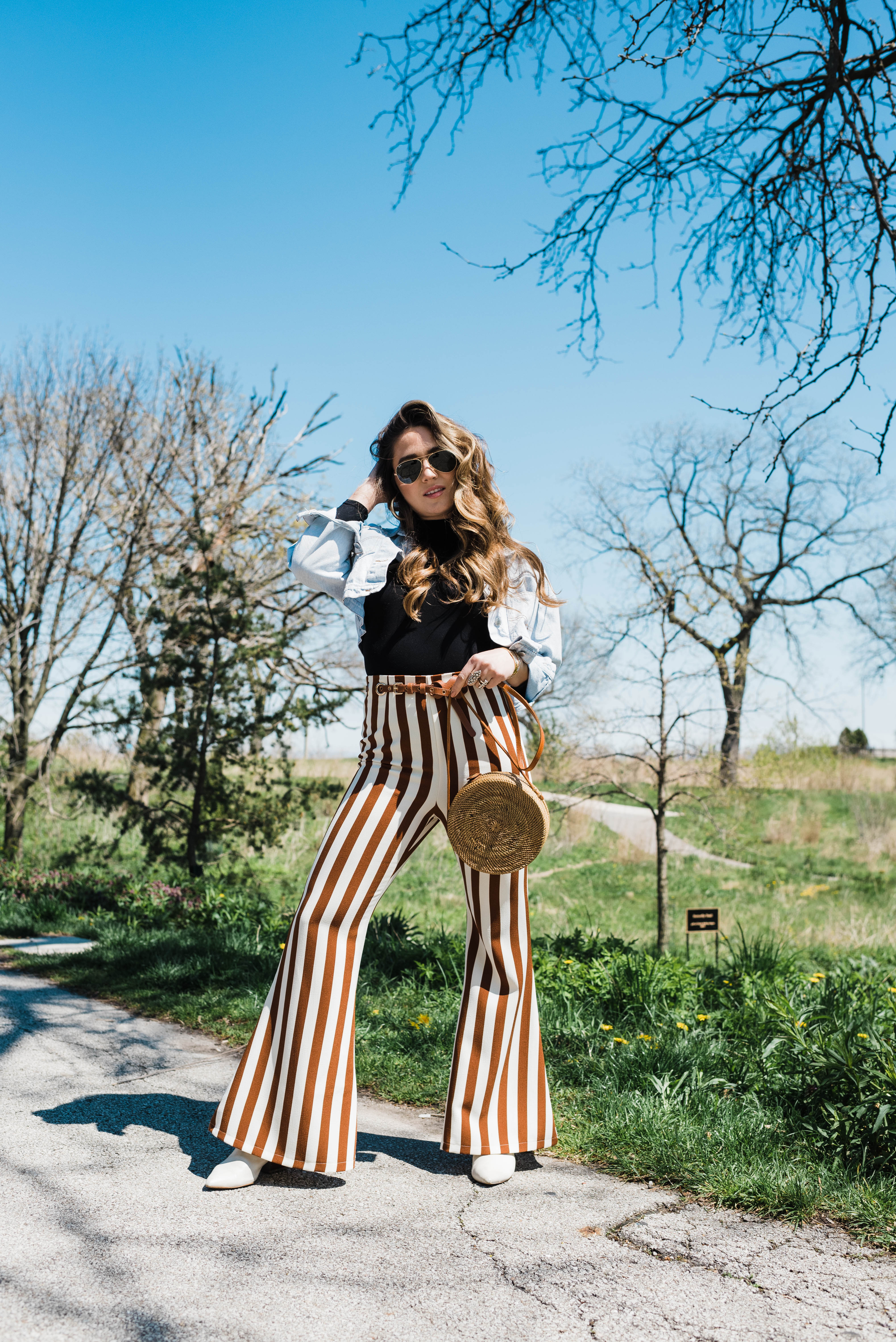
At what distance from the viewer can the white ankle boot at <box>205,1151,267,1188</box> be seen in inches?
91.0

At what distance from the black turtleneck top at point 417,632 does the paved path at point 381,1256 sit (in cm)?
135

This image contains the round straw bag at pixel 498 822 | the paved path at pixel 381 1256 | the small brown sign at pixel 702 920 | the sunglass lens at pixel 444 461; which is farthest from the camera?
the small brown sign at pixel 702 920

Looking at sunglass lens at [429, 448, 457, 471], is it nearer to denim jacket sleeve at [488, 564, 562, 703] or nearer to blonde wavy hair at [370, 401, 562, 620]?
blonde wavy hair at [370, 401, 562, 620]

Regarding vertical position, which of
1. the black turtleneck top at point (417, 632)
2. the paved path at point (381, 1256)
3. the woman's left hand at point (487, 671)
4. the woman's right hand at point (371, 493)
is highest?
the woman's right hand at point (371, 493)

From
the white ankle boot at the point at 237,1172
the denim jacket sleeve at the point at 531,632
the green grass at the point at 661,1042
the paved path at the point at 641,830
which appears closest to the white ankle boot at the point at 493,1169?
the green grass at the point at 661,1042

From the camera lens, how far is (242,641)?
29.2 ft

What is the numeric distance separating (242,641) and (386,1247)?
7.24 m

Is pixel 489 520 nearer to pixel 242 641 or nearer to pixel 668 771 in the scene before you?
pixel 668 771

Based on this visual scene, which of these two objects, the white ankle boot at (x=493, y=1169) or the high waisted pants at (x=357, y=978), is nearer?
the high waisted pants at (x=357, y=978)

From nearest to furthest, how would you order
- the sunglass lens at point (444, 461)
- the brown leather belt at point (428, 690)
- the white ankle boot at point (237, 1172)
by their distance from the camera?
1. the white ankle boot at point (237, 1172)
2. the brown leather belt at point (428, 690)
3. the sunglass lens at point (444, 461)

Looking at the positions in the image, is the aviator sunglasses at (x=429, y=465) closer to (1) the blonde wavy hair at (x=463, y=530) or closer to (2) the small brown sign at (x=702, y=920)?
(1) the blonde wavy hair at (x=463, y=530)

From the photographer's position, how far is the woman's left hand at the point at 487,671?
2514 mm

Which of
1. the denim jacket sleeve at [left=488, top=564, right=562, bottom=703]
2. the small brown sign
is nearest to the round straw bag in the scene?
the denim jacket sleeve at [left=488, top=564, right=562, bottom=703]

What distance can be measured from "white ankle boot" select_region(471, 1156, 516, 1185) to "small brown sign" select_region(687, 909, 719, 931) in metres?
2.67
